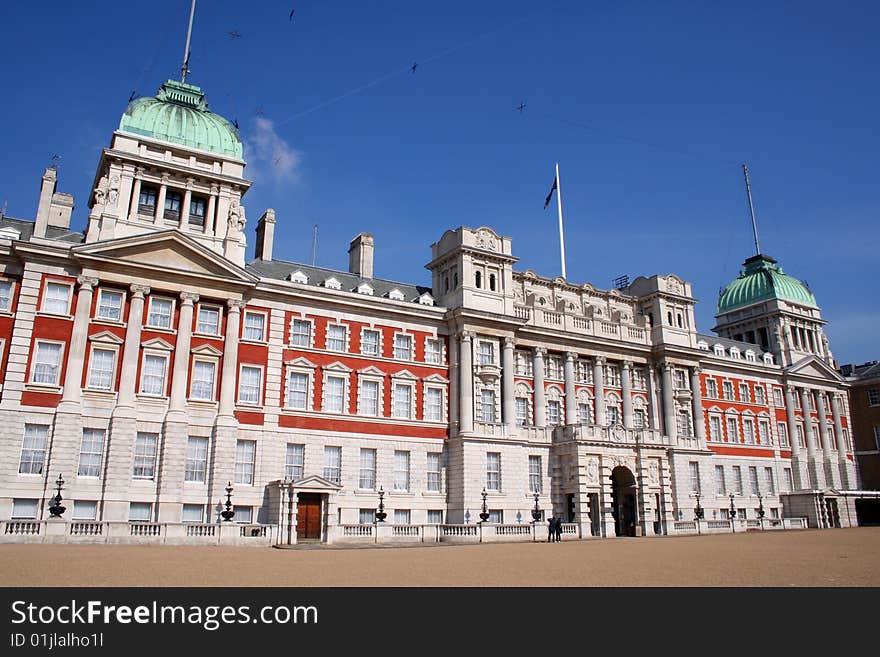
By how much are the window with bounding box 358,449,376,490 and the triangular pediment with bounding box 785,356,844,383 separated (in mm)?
48327

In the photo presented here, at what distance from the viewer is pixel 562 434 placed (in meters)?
53.4

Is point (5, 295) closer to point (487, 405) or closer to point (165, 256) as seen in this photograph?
point (165, 256)

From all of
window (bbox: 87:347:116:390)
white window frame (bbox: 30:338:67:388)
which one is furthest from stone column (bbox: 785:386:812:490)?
white window frame (bbox: 30:338:67:388)

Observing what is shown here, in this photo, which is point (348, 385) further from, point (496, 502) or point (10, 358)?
point (10, 358)

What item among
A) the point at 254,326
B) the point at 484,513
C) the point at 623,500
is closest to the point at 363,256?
the point at 254,326

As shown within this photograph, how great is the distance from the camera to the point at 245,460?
4262cm

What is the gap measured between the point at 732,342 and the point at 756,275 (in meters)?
11.4

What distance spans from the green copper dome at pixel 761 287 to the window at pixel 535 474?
40.8 m

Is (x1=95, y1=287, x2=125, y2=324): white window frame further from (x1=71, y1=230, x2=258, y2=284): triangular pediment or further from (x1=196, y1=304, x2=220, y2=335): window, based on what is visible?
(x1=196, y1=304, x2=220, y2=335): window

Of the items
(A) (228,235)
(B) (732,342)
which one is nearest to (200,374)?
(A) (228,235)

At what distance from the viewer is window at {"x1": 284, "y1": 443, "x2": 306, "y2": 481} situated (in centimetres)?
4406

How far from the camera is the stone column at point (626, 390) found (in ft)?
193

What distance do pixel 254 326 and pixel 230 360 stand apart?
324 cm

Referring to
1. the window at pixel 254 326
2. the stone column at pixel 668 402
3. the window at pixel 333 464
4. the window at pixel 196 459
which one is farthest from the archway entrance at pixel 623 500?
the window at pixel 196 459
